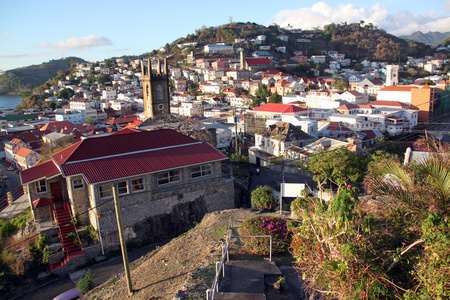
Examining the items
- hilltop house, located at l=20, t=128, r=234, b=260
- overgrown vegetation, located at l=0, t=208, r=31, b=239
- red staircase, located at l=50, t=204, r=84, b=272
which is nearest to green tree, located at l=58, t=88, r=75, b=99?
hilltop house, located at l=20, t=128, r=234, b=260

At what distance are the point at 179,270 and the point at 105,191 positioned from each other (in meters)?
5.23

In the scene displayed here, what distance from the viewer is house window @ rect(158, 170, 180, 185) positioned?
533 inches

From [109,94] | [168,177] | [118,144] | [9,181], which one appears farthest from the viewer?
[109,94]

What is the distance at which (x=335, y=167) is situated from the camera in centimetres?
1645

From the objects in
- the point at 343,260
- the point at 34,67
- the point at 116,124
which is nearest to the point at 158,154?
the point at 343,260

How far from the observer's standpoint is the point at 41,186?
44.6ft

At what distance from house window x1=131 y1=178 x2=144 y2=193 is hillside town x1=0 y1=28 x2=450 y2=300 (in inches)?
1.6

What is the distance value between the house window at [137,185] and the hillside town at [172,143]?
0.04 metres

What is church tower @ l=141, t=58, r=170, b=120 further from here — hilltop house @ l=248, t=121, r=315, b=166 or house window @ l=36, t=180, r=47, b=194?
house window @ l=36, t=180, r=47, b=194

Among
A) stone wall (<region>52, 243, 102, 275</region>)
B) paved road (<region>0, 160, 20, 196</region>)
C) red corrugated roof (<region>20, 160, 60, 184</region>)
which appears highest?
red corrugated roof (<region>20, 160, 60, 184</region>)

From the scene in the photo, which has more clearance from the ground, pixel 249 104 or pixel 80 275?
pixel 249 104

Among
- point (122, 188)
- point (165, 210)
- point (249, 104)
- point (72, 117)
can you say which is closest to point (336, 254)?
point (122, 188)

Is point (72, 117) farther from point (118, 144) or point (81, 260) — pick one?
point (81, 260)

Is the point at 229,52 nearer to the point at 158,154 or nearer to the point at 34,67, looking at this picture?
the point at 158,154
